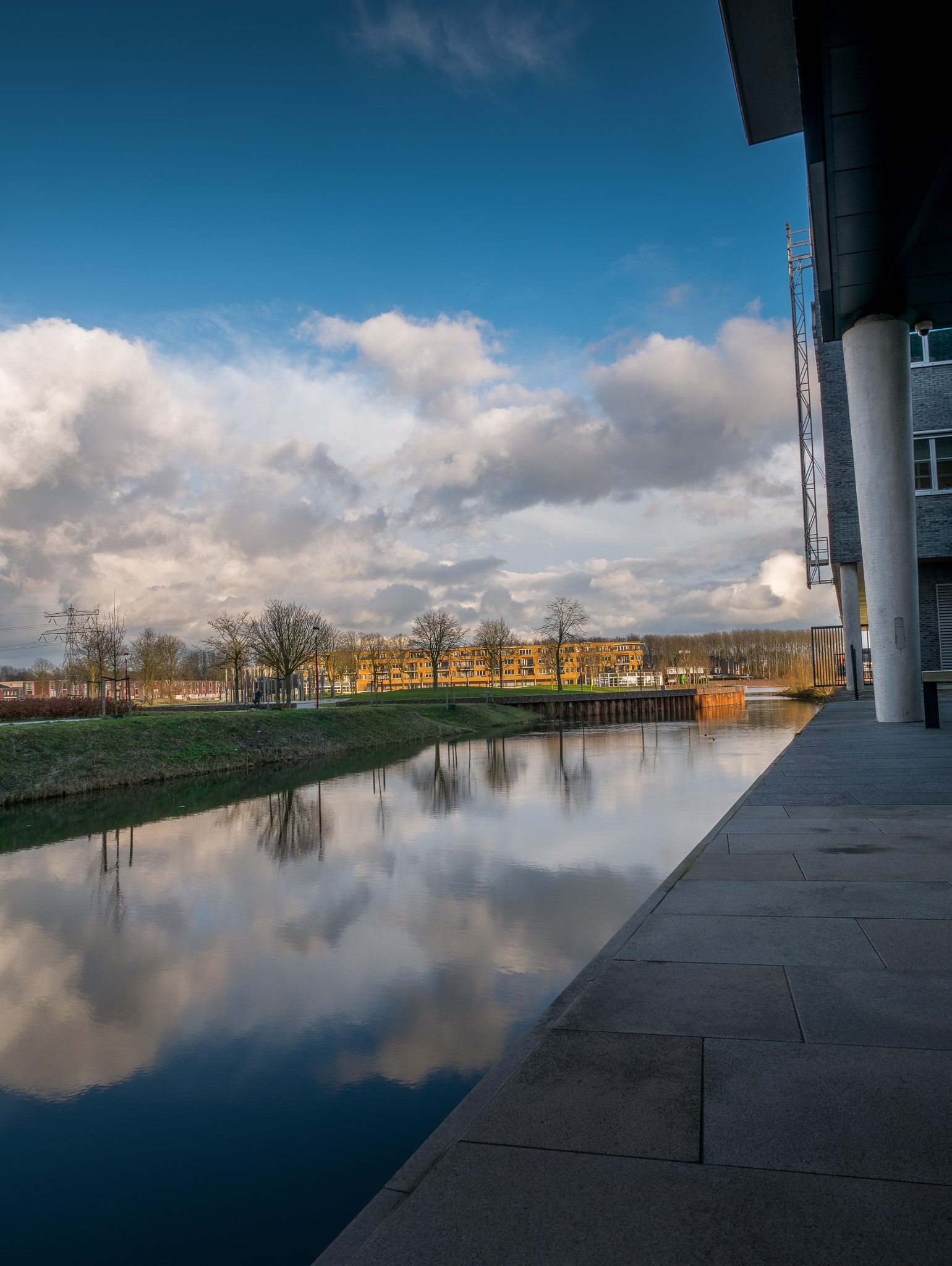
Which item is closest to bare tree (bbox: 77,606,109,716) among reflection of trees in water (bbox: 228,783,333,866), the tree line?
the tree line

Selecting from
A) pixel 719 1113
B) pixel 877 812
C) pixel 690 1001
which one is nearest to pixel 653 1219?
pixel 719 1113

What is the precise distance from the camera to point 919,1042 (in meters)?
2.76

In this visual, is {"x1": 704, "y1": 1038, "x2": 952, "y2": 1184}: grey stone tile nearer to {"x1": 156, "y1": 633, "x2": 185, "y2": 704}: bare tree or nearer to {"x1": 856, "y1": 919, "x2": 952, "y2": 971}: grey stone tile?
{"x1": 856, "y1": 919, "x2": 952, "y2": 971}: grey stone tile

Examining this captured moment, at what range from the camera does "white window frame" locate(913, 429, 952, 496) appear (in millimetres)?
22656

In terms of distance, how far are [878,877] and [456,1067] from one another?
112 inches

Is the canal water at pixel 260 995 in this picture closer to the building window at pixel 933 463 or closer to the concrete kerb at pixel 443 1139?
the concrete kerb at pixel 443 1139

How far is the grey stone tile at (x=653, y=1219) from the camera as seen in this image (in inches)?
68.5

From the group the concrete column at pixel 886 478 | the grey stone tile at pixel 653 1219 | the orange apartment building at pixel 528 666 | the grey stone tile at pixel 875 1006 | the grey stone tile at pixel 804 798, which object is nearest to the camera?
the grey stone tile at pixel 653 1219

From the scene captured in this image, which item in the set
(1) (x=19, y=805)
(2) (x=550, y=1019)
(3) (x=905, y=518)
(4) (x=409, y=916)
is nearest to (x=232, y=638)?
(1) (x=19, y=805)

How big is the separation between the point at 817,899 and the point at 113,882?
7.31 metres

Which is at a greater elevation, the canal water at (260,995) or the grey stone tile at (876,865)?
the grey stone tile at (876,865)

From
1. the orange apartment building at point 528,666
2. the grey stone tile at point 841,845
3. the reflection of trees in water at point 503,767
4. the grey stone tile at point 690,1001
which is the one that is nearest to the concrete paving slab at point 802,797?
the grey stone tile at point 841,845

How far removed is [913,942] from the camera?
12.4 feet

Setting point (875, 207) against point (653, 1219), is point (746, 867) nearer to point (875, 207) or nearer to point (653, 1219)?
point (653, 1219)
